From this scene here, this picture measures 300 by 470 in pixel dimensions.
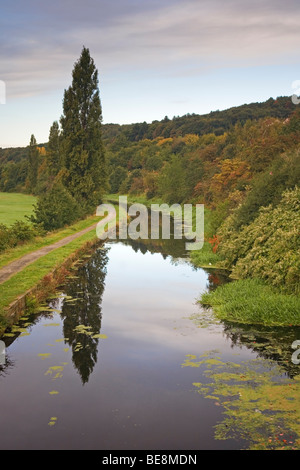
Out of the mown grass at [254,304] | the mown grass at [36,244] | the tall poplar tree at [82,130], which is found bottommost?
the mown grass at [254,304]

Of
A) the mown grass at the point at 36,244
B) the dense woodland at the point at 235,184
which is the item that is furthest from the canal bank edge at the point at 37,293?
the dense woodland at the point at 235,184

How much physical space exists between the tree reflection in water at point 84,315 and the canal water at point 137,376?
3 cm

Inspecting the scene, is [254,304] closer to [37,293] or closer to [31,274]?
[37,293]

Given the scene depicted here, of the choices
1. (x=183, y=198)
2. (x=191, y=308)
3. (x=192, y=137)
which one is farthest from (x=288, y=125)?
(x=192, y=137)

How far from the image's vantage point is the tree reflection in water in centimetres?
984

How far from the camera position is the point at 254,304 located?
1284 cm

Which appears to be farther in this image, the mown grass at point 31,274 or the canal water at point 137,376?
the mown grass at point 31,274

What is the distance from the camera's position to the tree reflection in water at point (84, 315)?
9842mm

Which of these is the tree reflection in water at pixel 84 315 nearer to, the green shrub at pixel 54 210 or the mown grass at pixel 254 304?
the mown grass at pixel 254 304

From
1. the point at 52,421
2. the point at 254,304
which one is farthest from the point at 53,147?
the point at 52,421

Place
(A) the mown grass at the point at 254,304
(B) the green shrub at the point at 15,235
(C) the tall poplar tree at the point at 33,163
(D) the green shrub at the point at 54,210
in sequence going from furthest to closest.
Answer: (C) the tall poplar tree at the point at 33,163 → (D) the green shrub at the point at 54,210 → (B) the green shrub at the point at 15,235 → (A) the mown grass at the point at 254,304

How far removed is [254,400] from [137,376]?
2227 mm

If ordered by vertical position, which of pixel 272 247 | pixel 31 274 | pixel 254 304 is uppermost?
pixel 272 247

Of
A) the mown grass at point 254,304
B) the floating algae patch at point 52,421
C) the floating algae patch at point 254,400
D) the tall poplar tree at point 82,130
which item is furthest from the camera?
the tall poplar tree at point 82,130
